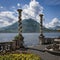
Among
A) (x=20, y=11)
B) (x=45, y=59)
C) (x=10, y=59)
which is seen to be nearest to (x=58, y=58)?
(x=45, y=59)

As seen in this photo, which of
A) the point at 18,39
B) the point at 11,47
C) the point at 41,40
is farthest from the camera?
the point at 41,40

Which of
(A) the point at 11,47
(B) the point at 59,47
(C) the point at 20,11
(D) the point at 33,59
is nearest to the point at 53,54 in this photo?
(B) the point at 59,47

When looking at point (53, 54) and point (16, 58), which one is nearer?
point (16, 58)

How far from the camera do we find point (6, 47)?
19.1 metres

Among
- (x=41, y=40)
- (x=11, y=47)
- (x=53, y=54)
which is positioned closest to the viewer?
(x=53, y=54)

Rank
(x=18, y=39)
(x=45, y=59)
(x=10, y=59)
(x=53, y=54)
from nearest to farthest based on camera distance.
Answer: (x=10, y=59) < (x=45, y=59) < (x=53, y=54) < (x=18, y=39)

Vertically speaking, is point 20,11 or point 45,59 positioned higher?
point 20,11

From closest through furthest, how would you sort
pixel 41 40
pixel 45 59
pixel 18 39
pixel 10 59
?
pixel 10 59, pixel 45 59, pixel 18 39, pixel 41 40

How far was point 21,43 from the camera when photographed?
21266mm

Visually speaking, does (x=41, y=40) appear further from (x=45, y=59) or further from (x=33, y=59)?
(x=33, y=59)

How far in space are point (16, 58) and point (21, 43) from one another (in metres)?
11.3

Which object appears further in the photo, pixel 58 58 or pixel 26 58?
pixel 58 58

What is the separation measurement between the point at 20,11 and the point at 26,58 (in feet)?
40.4

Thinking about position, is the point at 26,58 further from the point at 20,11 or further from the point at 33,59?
the point at 20,11
